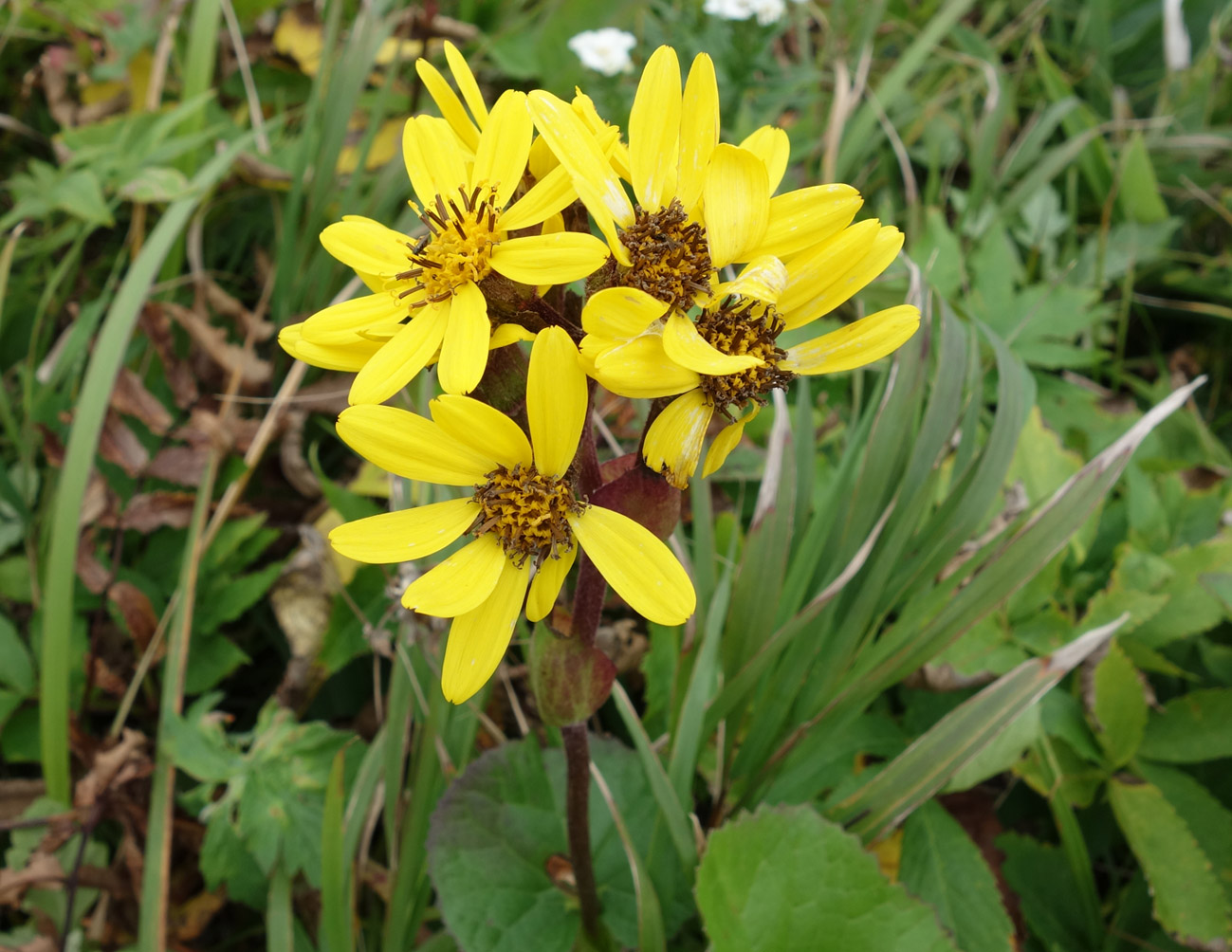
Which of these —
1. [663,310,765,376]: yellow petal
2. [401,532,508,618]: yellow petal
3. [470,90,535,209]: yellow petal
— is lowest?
[401,532,508,618]: yellow petal

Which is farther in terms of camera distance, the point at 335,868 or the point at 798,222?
the point at 335,868

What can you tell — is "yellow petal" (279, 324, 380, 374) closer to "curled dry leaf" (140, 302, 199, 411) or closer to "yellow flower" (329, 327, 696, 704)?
"yellow flower" (329, 327, 696, 704)

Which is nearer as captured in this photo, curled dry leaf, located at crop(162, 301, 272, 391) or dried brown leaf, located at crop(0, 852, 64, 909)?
dried brown leaf, located at crop(0, 852, 64, 909)

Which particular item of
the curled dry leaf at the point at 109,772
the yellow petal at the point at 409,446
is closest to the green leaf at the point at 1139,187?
the yellow petal at the point at 409,446

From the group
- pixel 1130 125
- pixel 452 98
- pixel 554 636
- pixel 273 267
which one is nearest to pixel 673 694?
pixel 554 636

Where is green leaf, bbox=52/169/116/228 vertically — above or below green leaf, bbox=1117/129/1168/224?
below

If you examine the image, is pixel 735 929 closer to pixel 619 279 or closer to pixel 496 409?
pixel 496 409

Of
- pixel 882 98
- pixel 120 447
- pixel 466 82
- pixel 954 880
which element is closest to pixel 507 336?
pixel 466 82

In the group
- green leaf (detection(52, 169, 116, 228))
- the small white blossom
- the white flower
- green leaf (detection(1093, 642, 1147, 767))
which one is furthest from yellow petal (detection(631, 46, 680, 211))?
the small white blossom
